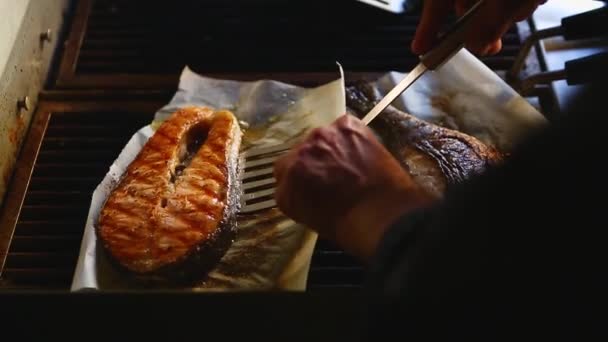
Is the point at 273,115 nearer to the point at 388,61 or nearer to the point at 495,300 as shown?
the point at 388,61

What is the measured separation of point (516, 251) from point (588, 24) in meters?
1.73

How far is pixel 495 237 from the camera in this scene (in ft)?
3.34

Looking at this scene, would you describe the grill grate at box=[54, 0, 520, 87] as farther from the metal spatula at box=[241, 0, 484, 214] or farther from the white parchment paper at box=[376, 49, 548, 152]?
the metal spatula at box=[241, 0, 484, 214]

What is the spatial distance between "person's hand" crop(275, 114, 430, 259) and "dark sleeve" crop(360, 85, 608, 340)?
0.24m

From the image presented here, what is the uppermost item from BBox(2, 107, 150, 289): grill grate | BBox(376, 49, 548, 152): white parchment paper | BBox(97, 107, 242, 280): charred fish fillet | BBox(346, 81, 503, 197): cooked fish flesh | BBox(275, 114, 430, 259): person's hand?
BBox(275, 114, 430, 259): person's hand

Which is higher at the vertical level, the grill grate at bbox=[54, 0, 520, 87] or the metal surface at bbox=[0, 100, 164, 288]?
the grill grate at bbox=[54, 0, 520, 87]

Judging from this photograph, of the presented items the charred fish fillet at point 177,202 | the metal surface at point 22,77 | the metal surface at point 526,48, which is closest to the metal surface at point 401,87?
the charred fish fillet at point 177,202

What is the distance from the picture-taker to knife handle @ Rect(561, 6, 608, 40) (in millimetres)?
2381

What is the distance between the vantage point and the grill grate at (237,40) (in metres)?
3.03

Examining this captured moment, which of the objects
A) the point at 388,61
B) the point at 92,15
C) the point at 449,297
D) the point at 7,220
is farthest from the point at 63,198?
the point at 449,297

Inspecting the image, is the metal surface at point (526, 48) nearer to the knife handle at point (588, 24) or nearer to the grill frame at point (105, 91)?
the grill frame at point (105, 91)

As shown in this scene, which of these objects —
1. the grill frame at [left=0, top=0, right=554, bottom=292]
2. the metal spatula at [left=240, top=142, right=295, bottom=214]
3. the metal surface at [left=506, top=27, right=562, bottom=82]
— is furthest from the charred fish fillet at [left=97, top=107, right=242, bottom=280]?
the metal surface at [left=506, top=27, right=562, bottom=82]

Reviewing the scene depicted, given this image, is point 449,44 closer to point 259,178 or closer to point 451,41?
point 451,41

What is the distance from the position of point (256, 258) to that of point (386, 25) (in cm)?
153
